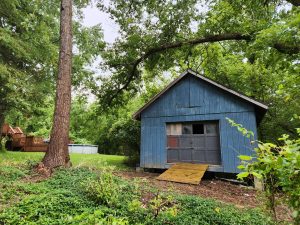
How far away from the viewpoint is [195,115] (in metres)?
11.0

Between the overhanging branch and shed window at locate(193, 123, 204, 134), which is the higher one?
the overhanging branch

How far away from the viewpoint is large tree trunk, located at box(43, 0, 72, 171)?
697 centimetres

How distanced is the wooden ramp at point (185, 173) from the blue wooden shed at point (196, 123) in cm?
63

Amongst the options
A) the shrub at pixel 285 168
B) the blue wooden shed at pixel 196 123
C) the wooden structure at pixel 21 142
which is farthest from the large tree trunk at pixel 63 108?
the wooden structure at pixel 21 142

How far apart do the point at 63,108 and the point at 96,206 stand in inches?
156

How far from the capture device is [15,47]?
1067 centimetres

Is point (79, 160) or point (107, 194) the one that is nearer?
point (107, 194)

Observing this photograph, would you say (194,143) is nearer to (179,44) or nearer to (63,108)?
(179,44)

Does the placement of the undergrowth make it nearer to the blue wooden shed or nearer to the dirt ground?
the dirt ground

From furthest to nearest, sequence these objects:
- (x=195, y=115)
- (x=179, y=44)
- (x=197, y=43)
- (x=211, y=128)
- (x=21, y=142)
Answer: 1. (x=21, y=142)
2. (x=195, y=115)
3. (x=211, y=128)
4. (x=179, y=44)
5. (x=197, y=43)

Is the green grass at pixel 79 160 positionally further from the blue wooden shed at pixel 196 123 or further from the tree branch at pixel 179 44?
the tree branch at pixel 179 44

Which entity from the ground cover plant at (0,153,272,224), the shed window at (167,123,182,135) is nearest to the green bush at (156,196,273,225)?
the ground cover plant at (0,153,272,224)

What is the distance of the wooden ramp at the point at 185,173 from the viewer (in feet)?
28.7

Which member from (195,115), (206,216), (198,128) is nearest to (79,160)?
(198,128)
